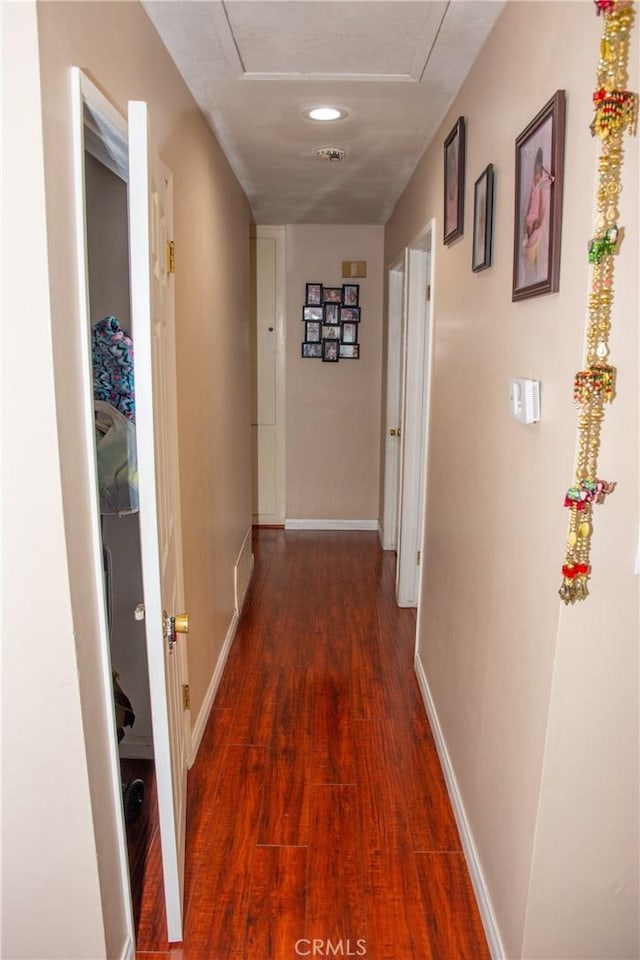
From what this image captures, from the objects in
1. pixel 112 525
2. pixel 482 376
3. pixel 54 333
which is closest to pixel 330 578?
pixel 112 525

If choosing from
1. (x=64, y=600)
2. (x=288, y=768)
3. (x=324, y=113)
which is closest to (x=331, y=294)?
(x=324, y=113)

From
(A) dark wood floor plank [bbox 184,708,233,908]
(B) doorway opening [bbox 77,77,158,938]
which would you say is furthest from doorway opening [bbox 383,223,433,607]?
(B) doorway opening [bbox 77,77,158,938]

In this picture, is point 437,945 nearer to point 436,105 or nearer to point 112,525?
point 112,525

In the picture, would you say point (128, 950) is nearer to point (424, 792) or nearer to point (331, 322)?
point (424, 792)

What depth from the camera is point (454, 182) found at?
2312 mm

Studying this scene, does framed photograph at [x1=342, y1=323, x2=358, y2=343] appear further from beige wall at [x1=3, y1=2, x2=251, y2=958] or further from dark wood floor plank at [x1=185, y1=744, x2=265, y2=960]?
dark wood floor plank at [x1=185, y1=744, x2=265, y2=960]

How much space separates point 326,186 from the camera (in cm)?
372

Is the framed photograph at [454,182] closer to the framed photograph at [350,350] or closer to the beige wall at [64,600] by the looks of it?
the beige wall at [64,600]

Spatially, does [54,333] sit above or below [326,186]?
below

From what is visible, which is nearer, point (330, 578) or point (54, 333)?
point (54, 333)

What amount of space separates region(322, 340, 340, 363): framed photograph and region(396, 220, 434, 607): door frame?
1634 mm

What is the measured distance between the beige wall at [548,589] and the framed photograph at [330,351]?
3164mm

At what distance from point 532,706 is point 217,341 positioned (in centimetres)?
210

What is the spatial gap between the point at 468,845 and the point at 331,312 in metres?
4.06
